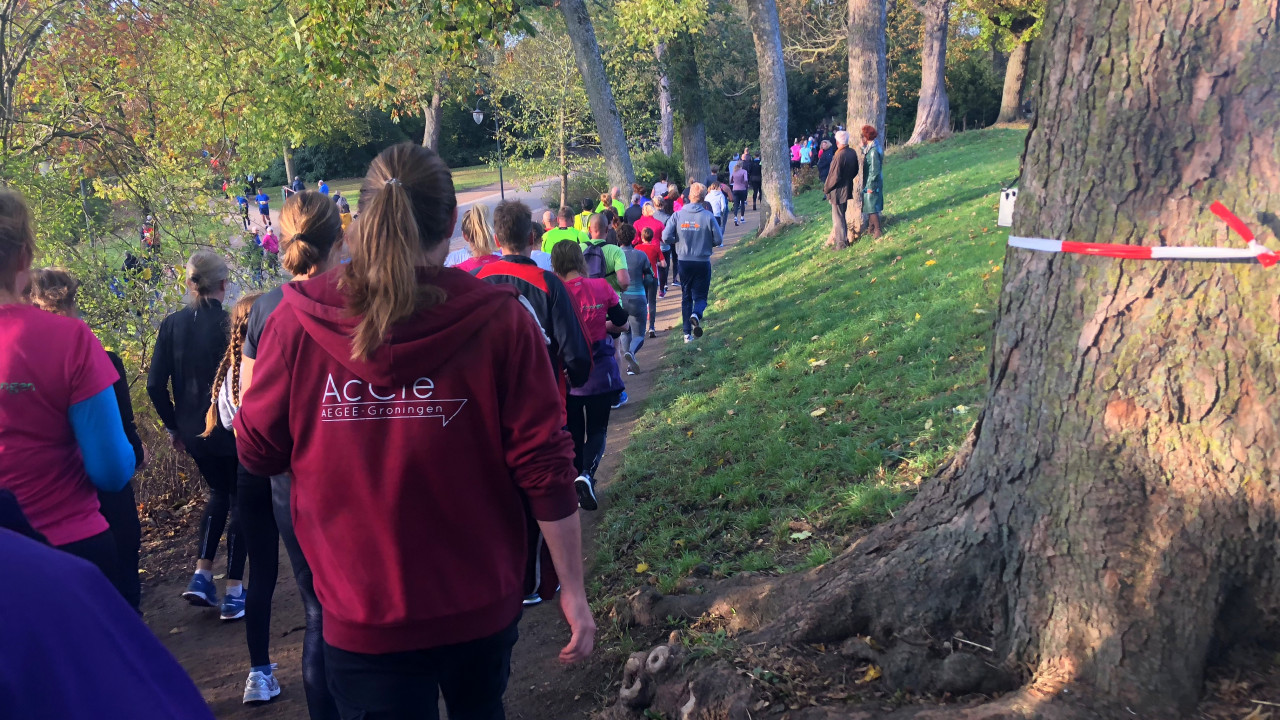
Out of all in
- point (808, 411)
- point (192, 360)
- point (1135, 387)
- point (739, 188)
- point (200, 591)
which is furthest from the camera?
point (739, 188)

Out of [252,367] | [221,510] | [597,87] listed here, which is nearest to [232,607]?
[221,510]

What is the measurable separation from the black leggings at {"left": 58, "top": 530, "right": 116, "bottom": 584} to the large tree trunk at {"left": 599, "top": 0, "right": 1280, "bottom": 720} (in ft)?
9.41

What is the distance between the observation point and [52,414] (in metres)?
3.07

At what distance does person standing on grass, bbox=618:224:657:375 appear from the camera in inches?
390

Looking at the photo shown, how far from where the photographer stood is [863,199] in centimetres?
1415

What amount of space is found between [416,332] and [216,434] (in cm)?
313

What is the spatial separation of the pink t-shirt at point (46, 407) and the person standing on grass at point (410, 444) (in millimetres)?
1180

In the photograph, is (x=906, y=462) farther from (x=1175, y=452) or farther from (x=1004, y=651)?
(x=1175, y=452)

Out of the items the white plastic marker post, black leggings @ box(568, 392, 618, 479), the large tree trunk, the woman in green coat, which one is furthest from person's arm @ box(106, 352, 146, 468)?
the woman in green coat

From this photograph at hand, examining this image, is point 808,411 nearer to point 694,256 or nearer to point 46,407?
point 694,256

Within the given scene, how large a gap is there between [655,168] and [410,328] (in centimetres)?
3275

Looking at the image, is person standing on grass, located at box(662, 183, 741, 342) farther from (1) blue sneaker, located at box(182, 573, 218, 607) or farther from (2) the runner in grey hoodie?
(1) blue sneaker, located at box(182, 573, 218, 607)

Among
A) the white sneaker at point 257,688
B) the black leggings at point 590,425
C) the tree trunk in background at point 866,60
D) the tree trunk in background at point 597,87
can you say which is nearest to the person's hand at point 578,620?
the white sneaker at point 257,688

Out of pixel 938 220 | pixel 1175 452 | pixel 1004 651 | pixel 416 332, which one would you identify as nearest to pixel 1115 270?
pixel 1175 452
